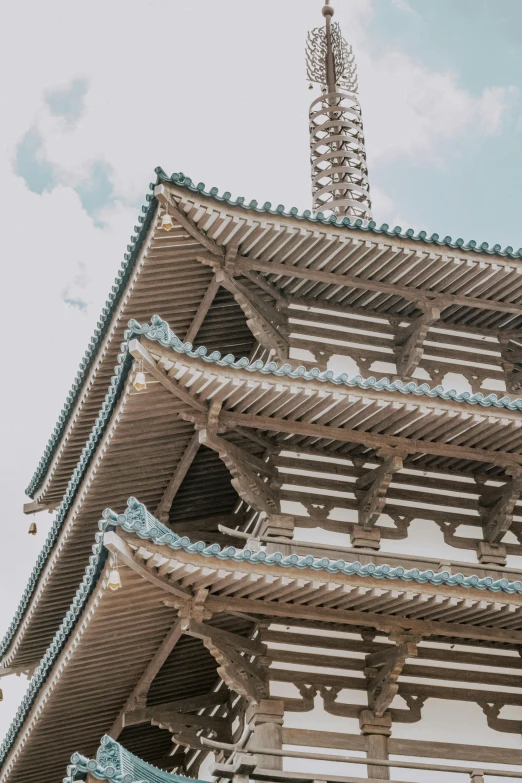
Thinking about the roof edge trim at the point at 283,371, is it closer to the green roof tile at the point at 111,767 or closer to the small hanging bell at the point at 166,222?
the small hanging bell at the point at 166,222

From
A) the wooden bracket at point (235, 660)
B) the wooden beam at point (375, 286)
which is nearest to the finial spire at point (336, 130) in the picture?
the wooden beam at point (375, 286)

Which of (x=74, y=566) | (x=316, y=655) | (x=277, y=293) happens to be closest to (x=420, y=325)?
(x=277, y=293)

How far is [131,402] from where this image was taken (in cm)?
1694

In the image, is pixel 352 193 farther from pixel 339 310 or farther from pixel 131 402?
pixel 131 402

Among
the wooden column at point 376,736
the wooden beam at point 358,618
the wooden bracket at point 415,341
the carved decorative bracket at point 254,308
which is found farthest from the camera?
the wooden bracket at point 415,341

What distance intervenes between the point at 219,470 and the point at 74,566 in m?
3.71

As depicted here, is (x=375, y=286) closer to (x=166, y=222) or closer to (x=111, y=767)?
(x=166, y=222)

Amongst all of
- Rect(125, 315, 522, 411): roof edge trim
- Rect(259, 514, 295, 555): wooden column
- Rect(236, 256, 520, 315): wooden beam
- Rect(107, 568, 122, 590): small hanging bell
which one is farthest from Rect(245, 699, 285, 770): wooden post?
Rect(236, 256, 520, 315): wooden beam

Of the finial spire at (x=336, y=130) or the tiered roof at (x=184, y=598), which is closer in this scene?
the tiered roof at (x=184, y=598)

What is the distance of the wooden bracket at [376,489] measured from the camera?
1736 centimetres

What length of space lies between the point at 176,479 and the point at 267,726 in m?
4.42

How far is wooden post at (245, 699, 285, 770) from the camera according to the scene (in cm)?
1498

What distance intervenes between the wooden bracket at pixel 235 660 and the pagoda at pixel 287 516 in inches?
1.5

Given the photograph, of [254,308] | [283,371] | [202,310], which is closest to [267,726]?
[283,371]
